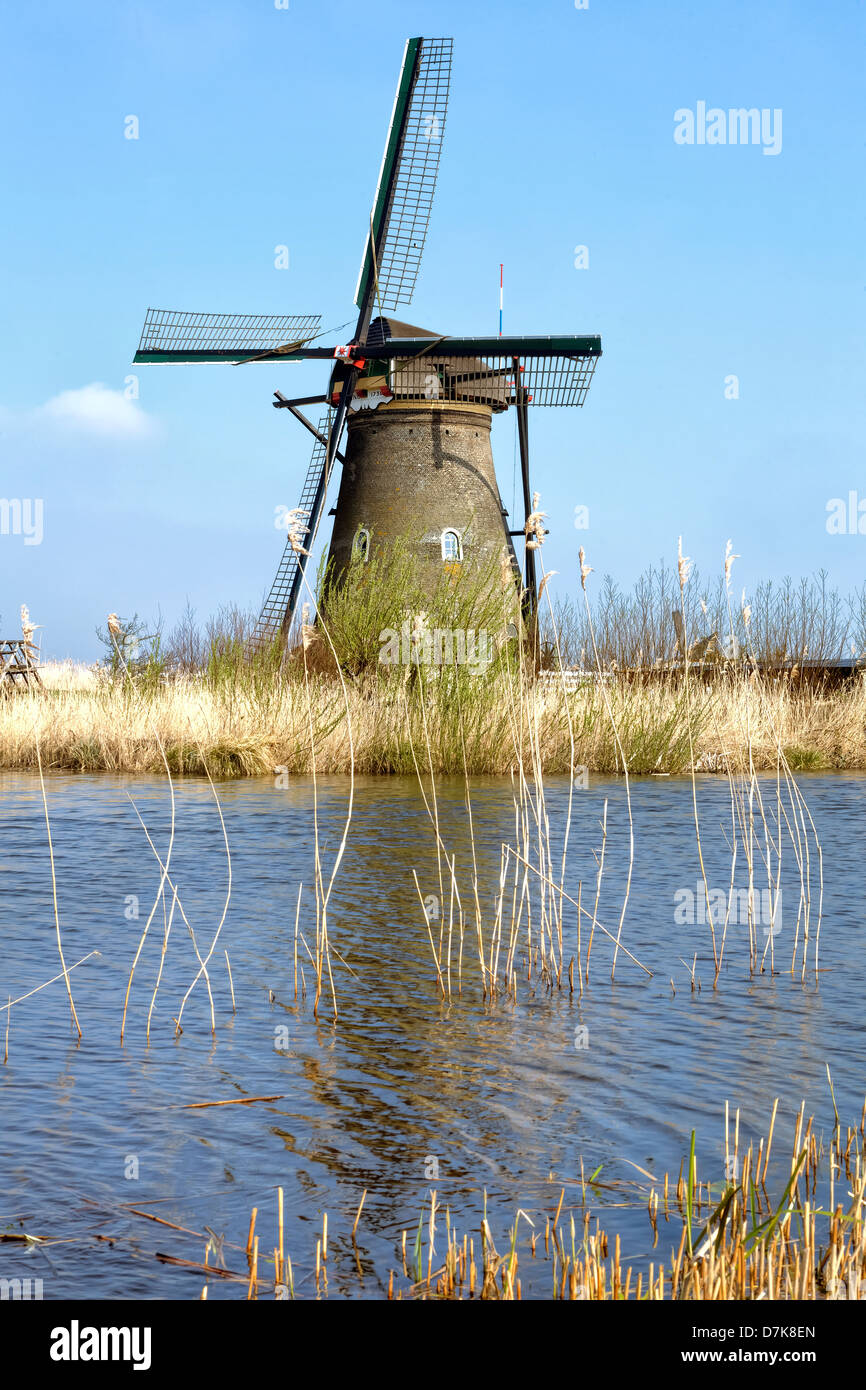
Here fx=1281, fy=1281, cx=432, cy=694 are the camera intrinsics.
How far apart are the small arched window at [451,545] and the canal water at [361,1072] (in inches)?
541

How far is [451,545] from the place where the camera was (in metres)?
22.1

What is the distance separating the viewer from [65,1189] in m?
3.34

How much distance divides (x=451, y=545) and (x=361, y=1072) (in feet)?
59.3

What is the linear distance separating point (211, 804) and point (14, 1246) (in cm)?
969

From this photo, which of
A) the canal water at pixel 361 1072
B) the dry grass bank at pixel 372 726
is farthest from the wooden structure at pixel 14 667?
the canal water at pixel 361 1072

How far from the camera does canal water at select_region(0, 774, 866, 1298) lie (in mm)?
3178

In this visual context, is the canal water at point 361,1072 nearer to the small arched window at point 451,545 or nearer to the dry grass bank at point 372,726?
the dry grass bank at point 372,726

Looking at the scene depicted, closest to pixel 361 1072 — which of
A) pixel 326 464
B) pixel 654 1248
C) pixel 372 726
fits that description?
pixel 654 1248

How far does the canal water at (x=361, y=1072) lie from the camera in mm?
3178

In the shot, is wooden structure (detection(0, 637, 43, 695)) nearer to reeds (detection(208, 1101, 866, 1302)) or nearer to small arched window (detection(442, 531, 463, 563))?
small arched window (detection(442, 531, 463, 563))

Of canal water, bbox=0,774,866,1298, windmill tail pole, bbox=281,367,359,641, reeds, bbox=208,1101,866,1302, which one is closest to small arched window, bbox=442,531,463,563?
windmill tail pole, bbox=281,367,359,641

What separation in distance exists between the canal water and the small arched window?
13.7 metres
